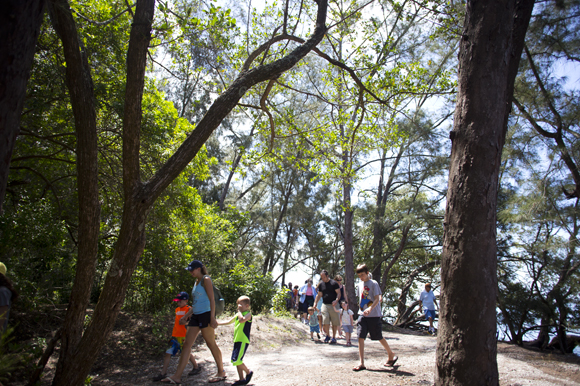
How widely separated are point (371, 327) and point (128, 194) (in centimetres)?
417

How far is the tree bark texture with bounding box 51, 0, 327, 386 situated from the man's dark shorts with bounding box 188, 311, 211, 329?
1295mm

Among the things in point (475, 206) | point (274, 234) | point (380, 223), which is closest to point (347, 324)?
point (475, 206)

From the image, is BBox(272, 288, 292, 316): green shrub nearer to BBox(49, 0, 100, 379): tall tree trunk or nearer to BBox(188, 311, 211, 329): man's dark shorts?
BBox(188, 311, 211, 329): man's dark shorts

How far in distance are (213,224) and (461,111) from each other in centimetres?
1175

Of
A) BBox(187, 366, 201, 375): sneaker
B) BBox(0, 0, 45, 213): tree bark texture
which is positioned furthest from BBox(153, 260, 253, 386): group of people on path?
BBox(0, 0, 45, 213): tree bark texture

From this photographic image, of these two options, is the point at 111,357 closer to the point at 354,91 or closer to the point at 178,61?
the point at 178,61

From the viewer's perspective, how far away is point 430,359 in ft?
21.2

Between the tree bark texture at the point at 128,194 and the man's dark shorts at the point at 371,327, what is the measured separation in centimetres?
365

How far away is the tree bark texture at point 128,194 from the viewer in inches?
150

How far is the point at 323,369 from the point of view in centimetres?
573

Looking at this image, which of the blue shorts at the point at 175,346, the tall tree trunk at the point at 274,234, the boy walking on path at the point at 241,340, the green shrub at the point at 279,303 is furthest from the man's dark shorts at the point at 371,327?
the tall tree trunk at the point at 274,234

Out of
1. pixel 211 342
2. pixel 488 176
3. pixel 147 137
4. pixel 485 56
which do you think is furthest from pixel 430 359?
pixel 147 137

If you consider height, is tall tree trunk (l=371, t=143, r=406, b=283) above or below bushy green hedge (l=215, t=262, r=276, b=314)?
above

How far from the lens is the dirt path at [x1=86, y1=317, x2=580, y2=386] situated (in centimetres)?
502
